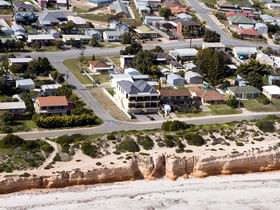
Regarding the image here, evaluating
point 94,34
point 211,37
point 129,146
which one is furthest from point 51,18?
point 129,146

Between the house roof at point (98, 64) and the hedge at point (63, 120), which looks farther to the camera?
the house roof at point (98, 64)

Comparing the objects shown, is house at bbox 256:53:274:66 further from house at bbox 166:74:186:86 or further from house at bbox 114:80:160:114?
house at bbox 114:80:160:114

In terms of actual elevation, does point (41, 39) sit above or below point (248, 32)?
above

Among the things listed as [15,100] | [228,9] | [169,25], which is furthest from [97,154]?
[228,9]

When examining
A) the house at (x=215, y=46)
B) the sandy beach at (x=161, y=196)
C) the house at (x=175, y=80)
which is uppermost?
the house at (x=215, y=46)

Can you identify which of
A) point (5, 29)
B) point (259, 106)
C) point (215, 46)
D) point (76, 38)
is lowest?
point (259, 106)

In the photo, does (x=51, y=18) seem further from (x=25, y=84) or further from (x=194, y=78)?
(x=194, y=78)

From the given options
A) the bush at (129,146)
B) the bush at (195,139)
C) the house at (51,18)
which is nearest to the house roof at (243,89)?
the bush at (195,139)

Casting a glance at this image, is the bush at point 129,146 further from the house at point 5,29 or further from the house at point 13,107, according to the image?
the house at point 5,29
